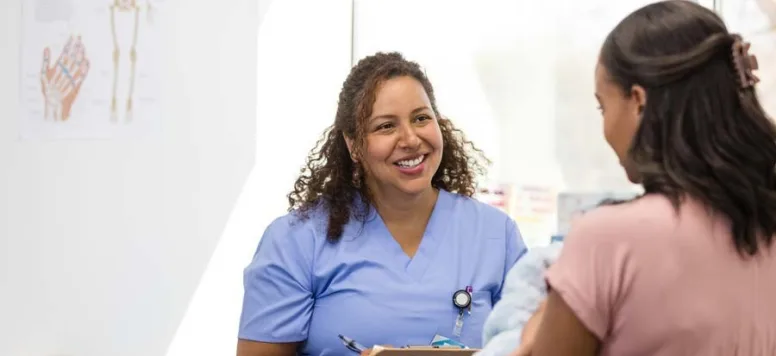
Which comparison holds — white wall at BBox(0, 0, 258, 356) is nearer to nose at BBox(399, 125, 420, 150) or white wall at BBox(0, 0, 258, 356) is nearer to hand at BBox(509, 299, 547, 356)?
nose at BBox(399, 125, 420, 150)

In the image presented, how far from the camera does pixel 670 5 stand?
1057mm

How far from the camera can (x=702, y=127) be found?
101cm

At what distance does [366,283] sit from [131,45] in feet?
4.64

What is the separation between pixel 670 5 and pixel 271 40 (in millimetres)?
1805

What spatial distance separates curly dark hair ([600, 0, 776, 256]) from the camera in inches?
39.5

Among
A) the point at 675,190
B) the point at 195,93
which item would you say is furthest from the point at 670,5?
the point at 195,93

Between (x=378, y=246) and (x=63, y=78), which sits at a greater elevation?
(x=63, y=78)

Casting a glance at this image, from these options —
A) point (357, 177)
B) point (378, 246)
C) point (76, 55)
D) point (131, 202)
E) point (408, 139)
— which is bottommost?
point (131, 202)

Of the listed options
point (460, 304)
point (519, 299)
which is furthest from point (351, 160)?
point (519, 299)

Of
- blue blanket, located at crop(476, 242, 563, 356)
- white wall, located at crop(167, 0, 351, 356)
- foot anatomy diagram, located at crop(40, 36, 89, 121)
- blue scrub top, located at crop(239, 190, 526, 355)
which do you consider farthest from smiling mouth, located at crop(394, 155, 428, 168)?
foot anatomy diagram, located at crop(40, 36, 89, 121)

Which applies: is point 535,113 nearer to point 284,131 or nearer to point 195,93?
point 284,131

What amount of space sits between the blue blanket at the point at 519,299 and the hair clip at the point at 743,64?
327 mm

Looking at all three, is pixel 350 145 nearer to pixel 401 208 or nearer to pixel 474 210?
pixel 401 208

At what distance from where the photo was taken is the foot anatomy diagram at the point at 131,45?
2879 millimetres
